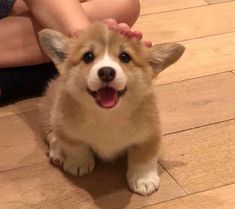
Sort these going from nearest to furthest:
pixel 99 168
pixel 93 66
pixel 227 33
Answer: pixel 93 66 < pixel 99 168 < pixel 227 33

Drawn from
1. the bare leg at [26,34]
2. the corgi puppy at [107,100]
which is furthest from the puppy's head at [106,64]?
the bare leg at [26,34]

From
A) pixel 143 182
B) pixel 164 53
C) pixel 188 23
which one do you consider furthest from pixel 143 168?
pixel 188 23

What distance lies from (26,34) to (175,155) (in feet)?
1.77

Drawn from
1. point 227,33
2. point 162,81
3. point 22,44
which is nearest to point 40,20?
point 22,44

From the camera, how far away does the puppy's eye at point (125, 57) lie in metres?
1.02

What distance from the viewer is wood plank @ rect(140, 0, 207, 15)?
198cm

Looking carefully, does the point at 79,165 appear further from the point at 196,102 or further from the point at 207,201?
the point at 196,102

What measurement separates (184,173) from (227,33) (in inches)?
30.7

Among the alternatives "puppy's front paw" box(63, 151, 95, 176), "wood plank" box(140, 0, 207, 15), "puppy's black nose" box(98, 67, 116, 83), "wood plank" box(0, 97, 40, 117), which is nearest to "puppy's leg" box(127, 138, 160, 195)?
"puppy's front paw" box(63, 151, 95, 176)

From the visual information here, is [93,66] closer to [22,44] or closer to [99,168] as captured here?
[99,168]

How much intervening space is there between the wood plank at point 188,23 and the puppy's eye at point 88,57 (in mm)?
746

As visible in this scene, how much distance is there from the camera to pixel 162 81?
1.54 meters

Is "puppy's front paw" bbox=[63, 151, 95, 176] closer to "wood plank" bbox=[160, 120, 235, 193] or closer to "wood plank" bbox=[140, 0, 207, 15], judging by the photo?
"wood plank" bbox=[160, 120, 235, 193]

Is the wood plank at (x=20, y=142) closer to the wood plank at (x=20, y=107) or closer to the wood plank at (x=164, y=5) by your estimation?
the wood plank at (x=20, y=107)
